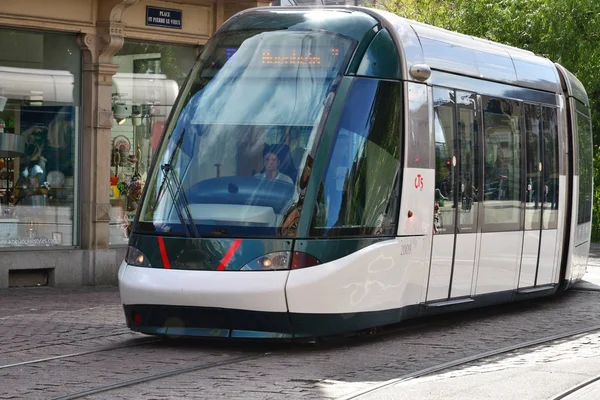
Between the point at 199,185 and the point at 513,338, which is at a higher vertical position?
the point at 199,185

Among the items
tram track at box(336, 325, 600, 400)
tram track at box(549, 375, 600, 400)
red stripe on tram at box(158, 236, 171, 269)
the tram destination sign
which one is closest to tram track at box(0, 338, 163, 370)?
red stripe on tram at box(158, 236, 171, 269)

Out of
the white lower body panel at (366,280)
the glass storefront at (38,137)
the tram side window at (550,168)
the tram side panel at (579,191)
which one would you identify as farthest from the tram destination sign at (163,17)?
the white lower body panel at (366,280)

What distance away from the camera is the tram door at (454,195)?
12.3 m

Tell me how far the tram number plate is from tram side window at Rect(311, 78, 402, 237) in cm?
21

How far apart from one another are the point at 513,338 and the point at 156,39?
28.4 feet

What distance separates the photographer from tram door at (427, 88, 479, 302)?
1228cm

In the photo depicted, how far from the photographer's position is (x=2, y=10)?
55.9 ft

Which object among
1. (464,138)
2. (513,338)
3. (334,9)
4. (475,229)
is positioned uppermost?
(334,9)

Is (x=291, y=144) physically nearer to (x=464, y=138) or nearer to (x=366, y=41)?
(x=366, y=41)

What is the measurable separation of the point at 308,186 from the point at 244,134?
0.72 m

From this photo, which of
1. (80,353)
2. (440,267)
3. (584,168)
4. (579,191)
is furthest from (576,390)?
(584,168)

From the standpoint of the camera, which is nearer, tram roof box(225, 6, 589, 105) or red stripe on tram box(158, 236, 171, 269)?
red stripe on tram box(158, 236, 171, 269)

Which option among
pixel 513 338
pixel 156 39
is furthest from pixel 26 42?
pixel 513 338

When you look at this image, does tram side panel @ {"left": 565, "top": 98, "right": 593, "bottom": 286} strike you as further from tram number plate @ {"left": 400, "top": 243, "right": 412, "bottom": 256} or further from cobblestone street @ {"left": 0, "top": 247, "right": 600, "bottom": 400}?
tram number plate @ {"left": 400, "top": 243, "right": 412, "bottom": 256}
